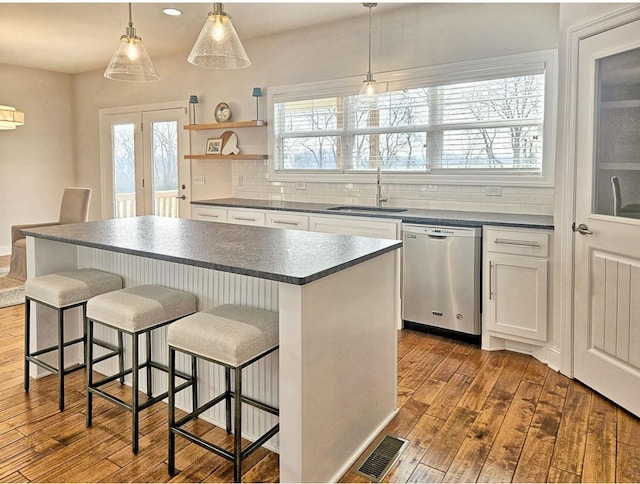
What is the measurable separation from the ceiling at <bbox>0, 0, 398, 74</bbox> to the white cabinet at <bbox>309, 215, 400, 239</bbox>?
6.17ft

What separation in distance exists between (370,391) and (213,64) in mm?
1799

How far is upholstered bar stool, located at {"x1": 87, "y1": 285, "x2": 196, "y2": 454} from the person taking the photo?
2172mm

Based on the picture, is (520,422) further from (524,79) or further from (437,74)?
(437,74)

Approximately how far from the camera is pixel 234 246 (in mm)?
2279

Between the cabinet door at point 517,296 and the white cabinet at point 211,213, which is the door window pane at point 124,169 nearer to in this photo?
the white cabinet at point 211,213

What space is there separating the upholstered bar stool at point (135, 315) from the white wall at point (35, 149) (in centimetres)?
567

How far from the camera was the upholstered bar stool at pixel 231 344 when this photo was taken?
1.83 m

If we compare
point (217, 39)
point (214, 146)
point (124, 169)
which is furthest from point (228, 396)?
point (124, 169)

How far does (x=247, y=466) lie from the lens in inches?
81.5

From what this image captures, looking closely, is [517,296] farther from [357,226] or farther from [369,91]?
[369,91]

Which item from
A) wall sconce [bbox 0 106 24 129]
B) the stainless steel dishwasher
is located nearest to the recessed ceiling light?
wall sconce [bbox 0 106 24 129]

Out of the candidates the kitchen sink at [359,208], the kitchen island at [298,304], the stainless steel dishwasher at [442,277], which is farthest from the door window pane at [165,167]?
the stainless steel dishwasher at [442,277]

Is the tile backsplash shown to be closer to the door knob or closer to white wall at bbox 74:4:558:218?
white wall at bbox 74:4:558:218

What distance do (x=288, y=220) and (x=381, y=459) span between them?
257 cm
